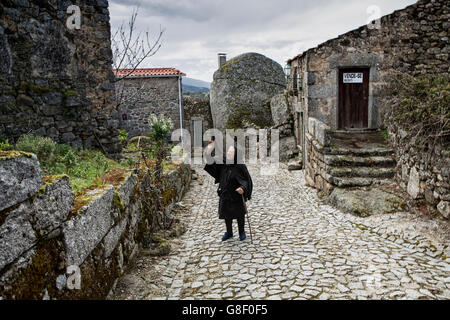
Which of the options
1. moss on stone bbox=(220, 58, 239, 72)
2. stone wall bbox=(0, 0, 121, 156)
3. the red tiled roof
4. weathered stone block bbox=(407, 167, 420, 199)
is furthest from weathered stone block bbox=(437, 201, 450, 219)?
the red tiled roof

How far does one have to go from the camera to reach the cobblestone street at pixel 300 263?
12.4 ft

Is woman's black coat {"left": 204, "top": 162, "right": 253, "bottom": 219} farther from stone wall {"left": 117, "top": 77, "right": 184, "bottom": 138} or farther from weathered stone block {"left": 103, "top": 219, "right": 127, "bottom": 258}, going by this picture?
stone wall {"left": 117, "top": 77, "right": 184, "bottom": 138}

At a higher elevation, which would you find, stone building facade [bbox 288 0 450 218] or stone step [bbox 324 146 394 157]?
stone building facade [bbox 288 0 450 218]

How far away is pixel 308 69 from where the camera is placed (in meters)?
10.2

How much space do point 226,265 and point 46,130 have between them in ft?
17.5

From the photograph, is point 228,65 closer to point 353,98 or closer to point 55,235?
point 353,98

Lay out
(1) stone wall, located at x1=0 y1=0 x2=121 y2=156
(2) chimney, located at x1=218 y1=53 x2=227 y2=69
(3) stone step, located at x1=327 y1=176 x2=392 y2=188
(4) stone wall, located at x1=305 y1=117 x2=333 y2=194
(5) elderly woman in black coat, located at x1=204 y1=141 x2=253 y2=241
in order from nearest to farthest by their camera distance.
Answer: (5) elderly woman in black coat, located at x1=204 y1=141 x2=253 y2=241 → (1) stone wall, located at x1=0 y1=0 x2=121 y2=156 → (3) stone step, located at x1=327 y1=176 x2=392 y2=188 → (4) stone wall, located at x1=305 y1=117 x2=333 y2=194 → (2) chimney, located at x1=218 y1=53 x2=227 y2=69

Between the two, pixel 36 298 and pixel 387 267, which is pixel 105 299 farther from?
pixel 387 267

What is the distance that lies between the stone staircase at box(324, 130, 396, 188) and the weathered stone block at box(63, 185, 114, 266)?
5.45m

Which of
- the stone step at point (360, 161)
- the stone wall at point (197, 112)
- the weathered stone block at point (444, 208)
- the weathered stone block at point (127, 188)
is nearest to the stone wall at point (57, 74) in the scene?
the weathered stone block at point (127, 188)

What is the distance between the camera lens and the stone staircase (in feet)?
24.7

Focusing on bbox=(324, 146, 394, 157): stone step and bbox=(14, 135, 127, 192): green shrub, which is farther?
bbox=(324, 146, 394, 157): stone step
